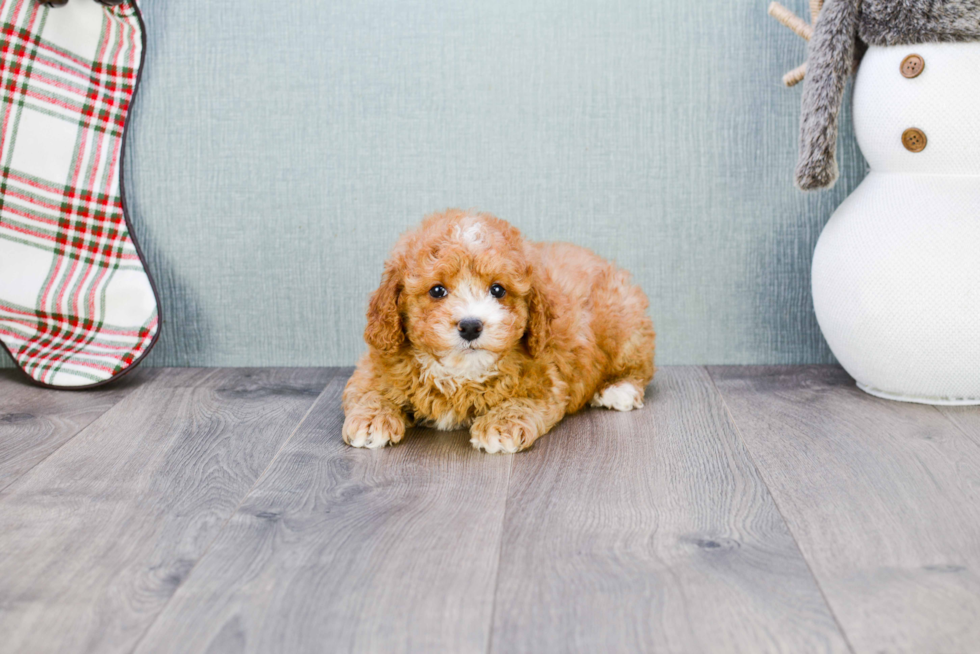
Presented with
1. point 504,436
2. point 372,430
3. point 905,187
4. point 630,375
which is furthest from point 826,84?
point 372,430

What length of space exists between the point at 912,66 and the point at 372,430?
1507 millimetres

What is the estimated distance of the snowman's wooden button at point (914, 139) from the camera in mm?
2098

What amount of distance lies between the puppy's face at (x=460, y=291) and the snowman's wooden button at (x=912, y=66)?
1.01 meters

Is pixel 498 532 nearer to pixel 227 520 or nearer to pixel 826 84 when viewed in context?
Answer: pixel 227 520

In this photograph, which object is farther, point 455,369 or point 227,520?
point 455,369

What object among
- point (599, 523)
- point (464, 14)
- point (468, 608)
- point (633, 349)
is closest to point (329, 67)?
point (464, 14)

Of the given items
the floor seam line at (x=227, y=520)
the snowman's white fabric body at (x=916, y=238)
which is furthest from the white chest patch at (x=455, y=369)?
the snowman's white fabric body at (x=916, y=238)

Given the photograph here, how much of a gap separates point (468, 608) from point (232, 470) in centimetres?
77

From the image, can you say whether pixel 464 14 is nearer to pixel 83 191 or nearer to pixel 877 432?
pixel 83 191

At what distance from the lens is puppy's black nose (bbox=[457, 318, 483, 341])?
1.80 metres

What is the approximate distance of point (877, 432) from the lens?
2.00 m

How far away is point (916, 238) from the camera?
2098mm

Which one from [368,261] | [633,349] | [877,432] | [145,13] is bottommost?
[877,432]

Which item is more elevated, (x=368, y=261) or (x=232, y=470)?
(x=368, y=261)
